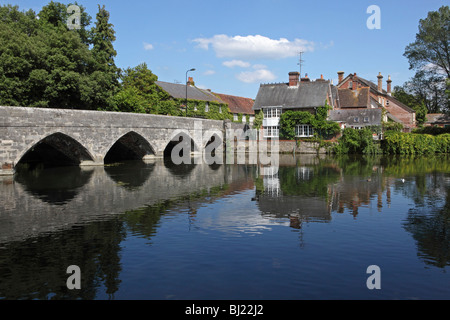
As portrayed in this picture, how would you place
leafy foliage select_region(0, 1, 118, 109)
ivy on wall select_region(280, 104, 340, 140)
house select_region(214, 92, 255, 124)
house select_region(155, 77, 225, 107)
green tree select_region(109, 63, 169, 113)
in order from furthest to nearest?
house select_region(214, 92, 255, 124), house select_region(155, 77, 225, 107), green tree select_region(109, 63, 169, 113), ivy on wall select_region(280, 104, 340, 140), leafy foliage select_region(0, 1, 118, 109)

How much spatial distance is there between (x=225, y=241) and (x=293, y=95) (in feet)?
161

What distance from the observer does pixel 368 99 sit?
6438 cm

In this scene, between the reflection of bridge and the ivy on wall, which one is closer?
the reflection of bridge

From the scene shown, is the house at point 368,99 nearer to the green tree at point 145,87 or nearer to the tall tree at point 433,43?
the tall tree at point 433,43

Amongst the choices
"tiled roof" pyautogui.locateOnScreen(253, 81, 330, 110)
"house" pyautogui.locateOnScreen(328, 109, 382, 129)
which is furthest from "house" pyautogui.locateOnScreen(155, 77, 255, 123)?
"house" pyautogui.locateOnScreen(328, 109, 382, 129)

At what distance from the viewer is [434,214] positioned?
1470 cm

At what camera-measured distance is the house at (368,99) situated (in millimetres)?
65062

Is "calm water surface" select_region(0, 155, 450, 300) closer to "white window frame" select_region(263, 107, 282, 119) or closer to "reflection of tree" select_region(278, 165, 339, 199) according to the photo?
"reflection of tree" select_region(278, 165, 339, 199)

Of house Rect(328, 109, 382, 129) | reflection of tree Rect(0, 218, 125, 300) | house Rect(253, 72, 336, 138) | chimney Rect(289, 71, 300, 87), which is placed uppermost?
chimney Rect(289, 71, 300, 87)

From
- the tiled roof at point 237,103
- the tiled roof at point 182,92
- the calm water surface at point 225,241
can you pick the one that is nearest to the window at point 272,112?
the tiled roof at point 182,92

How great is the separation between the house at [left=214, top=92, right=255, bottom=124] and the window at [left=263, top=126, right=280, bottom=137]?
14822 mm

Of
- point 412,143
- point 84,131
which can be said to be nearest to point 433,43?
point 412,143

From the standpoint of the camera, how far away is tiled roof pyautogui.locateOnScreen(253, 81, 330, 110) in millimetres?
55938

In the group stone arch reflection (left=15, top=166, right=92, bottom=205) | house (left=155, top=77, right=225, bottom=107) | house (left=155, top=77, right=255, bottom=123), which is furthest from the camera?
house (left=155, top=77, right=255, bottom=123)
